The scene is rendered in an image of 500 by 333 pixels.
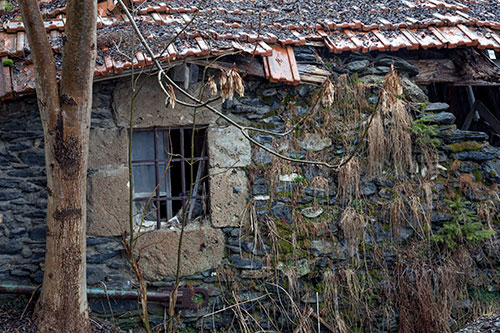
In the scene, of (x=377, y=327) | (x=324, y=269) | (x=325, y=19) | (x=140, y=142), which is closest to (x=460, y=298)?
(x=377, y=327)

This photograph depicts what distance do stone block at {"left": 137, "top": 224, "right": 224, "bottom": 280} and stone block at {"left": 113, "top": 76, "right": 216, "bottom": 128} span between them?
1008mm

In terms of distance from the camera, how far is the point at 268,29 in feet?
14.9

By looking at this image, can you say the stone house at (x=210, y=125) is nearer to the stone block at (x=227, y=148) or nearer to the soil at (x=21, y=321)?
the stone block at (x=227, y=148)

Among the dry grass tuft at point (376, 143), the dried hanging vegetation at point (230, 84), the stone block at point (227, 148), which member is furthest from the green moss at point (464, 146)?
the dried hanging vegetation at point (230, 84)

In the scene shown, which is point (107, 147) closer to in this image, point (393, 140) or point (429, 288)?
point (393, 140)

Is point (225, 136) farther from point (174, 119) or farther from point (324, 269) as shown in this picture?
point (324, 269)

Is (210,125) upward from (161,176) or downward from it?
upward

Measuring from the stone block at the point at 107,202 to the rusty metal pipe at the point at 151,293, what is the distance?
52 cm

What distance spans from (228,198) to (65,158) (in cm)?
154

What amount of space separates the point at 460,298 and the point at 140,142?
3445 millimetres

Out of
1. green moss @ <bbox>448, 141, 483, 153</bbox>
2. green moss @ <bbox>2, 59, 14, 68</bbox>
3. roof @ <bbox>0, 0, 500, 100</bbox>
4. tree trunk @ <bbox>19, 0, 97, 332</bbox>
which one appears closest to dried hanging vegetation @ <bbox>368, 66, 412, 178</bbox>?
green moss @ <bbox>448, 141, 483, 153</bbox>

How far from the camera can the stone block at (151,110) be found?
4.16m

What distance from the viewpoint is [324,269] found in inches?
169

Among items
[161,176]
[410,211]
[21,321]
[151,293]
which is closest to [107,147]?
[161,176]
